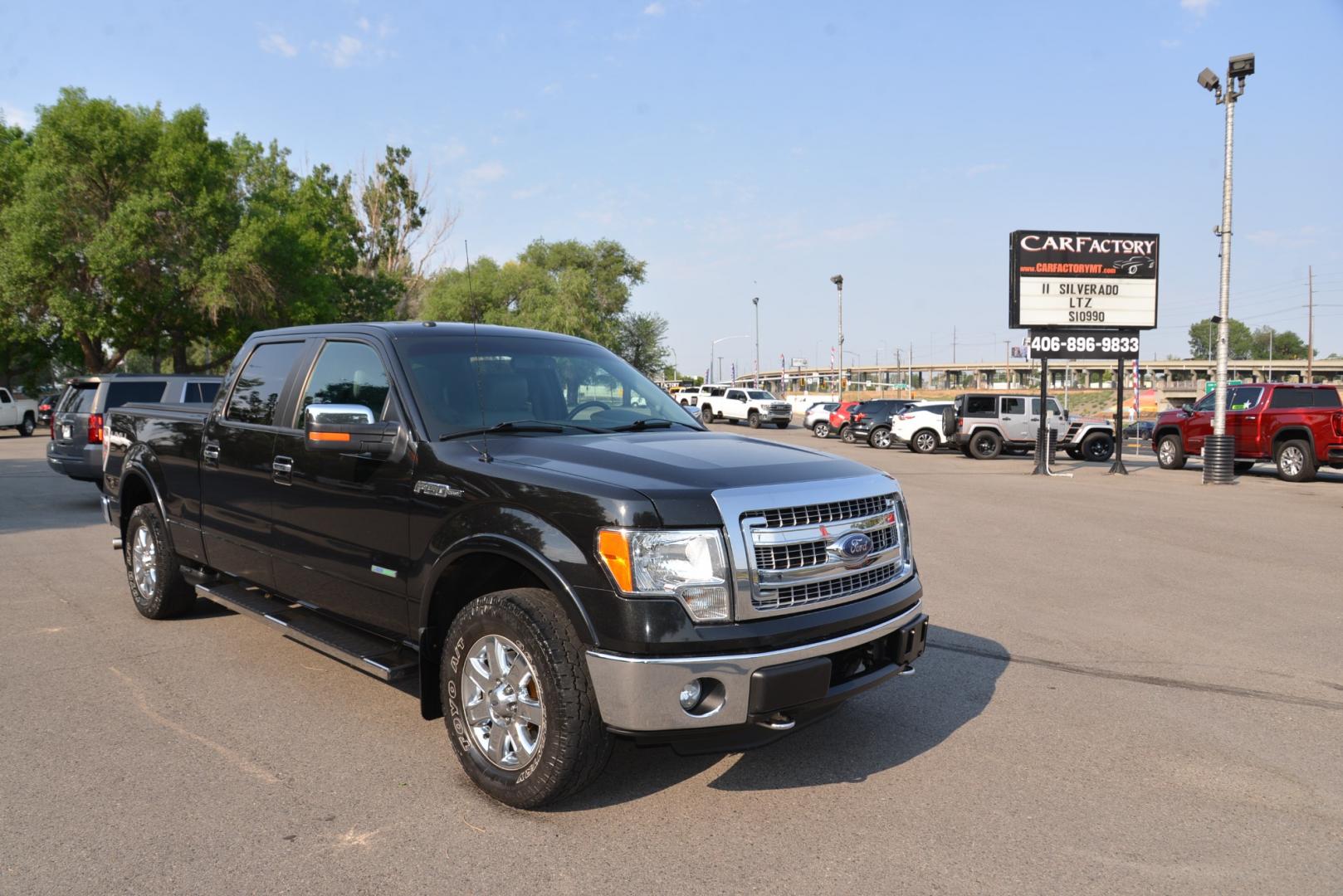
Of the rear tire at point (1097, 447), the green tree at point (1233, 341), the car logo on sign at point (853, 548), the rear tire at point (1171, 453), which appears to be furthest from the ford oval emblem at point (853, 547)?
the green tree at point (1233, 341)

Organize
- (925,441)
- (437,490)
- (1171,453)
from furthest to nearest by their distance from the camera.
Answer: (925,441), (1171,453), (437,490)

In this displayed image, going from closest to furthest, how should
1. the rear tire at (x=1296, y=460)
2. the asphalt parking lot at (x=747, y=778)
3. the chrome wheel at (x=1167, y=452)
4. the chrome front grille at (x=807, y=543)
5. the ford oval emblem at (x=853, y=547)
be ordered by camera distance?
the asphalt parking lot at (x=747, y=778) → the chrome front grille at (x=807, y=543) → the ford oval emblem at (x=853, y=547) → the rear tire at (x=1296, y=460) → the chrome wheel at (x=1167, y=452)

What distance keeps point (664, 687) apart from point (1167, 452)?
77.4 feet

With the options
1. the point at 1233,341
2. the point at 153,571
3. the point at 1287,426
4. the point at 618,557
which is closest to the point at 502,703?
the point at 618,557

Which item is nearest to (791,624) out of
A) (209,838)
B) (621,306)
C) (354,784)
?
(354,784)

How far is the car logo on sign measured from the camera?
378 cm

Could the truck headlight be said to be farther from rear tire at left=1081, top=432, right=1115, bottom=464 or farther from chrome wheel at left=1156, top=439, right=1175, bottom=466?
rear tire at left=1081, top=432, right=1115, bottom=464

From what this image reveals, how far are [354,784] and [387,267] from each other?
205 feet

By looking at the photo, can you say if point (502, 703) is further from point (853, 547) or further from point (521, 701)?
point (853, 547)

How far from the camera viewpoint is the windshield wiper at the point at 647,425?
4.68 m

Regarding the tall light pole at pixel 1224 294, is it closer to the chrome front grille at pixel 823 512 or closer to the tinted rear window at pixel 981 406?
the tinted rear window at pixel 981 406

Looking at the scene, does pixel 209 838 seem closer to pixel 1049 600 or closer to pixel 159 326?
pixel 1049 600

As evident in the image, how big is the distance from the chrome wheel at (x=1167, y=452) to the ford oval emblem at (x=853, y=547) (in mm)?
22490

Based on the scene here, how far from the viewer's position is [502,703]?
3.77 meters
